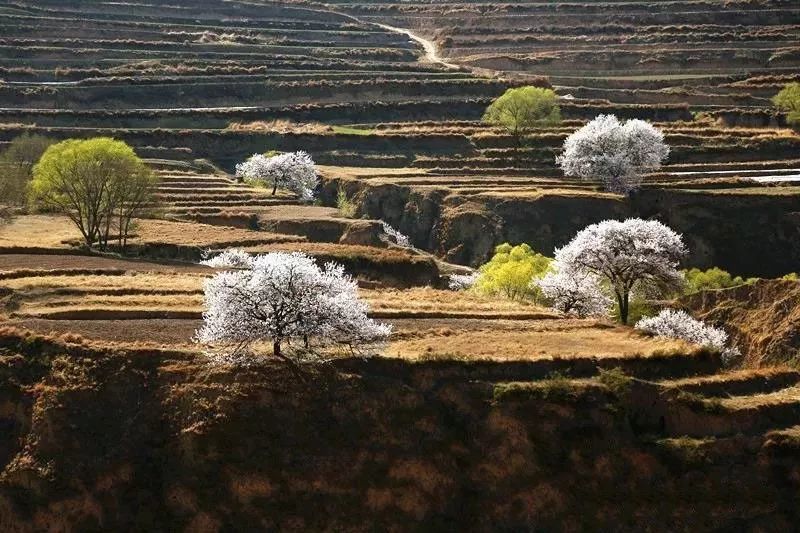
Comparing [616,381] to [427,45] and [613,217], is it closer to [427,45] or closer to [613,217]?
[613,217]

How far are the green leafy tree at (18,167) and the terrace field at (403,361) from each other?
1.65m

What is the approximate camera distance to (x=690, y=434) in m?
41.4

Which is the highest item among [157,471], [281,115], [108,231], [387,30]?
[387,30]

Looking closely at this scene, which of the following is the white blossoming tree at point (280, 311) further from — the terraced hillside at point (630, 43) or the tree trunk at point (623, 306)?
the terraced hillside at point (630, 43)

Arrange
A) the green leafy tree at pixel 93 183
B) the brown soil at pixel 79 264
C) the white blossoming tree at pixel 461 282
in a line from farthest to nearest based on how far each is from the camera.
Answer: the white blossoming tree at pixel 461 282 < the green leafy tree at pixel 93 183 < the brown soil at pixel 79 264

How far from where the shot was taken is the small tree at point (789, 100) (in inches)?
4850

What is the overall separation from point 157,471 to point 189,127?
88.0 m

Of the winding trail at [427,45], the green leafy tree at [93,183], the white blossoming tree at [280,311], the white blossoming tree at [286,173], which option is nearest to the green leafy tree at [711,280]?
the white blossoming tree at [286,173]

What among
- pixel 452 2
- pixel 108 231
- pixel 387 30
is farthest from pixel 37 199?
pixel 452 2

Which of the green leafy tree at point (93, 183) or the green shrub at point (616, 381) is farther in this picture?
the green leafy tree at point (93, 183)

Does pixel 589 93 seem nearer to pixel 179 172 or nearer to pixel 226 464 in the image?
pixel 179 172

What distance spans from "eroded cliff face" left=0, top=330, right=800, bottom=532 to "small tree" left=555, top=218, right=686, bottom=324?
21019 mm

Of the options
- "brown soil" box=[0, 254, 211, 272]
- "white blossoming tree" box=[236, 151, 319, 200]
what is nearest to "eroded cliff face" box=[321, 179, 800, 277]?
"white blossoming tree" box=[236, 151, 319, 200]

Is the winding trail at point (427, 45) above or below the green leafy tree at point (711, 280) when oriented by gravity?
above
